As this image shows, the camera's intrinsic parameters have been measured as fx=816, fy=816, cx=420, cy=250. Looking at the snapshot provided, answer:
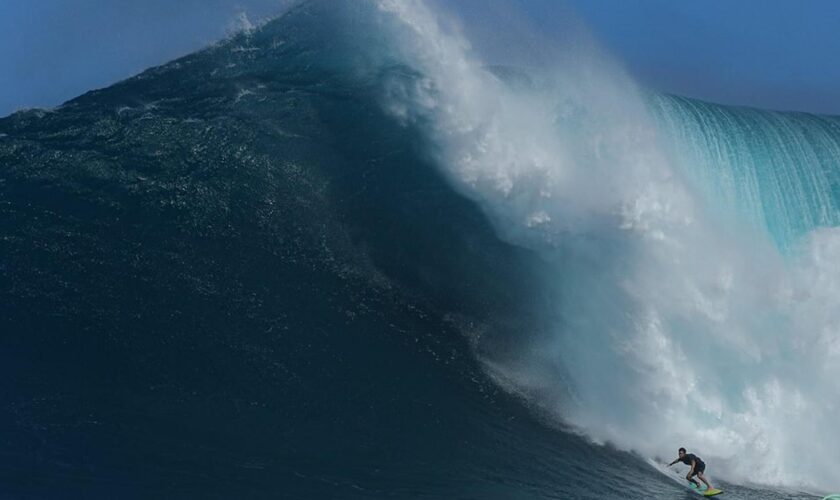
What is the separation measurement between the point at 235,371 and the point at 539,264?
502 centimetres

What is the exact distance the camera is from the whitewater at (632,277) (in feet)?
37.6

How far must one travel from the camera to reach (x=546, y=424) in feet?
35.5

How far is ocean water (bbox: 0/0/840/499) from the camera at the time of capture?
373 inches

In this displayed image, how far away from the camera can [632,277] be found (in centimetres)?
1205

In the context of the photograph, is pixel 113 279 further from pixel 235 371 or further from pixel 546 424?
pixel 546 424

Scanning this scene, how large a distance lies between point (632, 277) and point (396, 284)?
11.5ft

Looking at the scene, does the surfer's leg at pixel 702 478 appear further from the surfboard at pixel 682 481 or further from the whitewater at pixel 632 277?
the whitewater at pixel 632 277

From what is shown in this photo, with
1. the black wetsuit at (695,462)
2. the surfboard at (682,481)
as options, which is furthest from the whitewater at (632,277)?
the black wetsuit at (695,462)

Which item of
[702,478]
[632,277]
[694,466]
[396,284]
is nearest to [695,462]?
[694,466]

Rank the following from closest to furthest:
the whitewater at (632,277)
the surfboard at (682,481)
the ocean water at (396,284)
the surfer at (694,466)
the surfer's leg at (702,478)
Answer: the ocean water at (396,284), the surfboard at (682,481), the surfer's leg at (702,478), the surfer at (694,466), the whitewater at (632,277)

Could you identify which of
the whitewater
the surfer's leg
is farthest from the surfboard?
the whitewater

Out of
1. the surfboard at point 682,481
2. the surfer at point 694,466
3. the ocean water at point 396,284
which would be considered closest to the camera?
the ocean water at point 396,284

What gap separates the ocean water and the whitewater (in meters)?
0.04

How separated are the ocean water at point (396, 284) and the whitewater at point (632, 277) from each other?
4 cm
